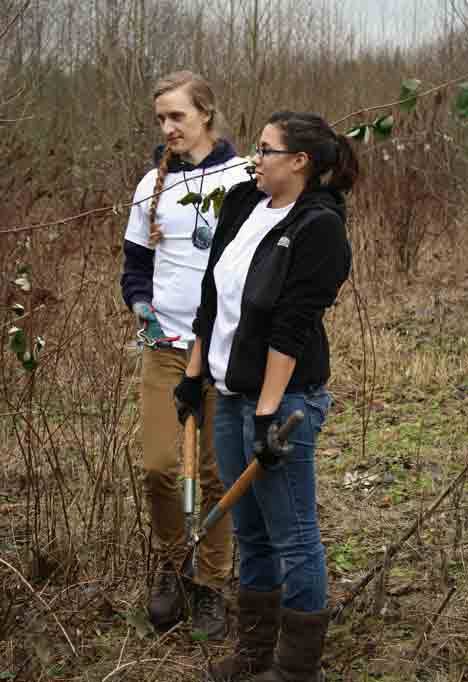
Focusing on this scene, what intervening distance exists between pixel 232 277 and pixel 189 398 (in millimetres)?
446

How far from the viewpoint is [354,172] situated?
2467 millimetres

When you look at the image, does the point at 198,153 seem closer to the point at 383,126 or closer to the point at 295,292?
the point at 295,292

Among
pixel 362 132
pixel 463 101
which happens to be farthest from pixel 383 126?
pixel 463 101

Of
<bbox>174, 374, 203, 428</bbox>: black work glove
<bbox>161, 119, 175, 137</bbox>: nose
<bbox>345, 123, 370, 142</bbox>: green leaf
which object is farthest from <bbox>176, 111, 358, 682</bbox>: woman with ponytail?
<bbox>161, 119, 175, 137</bbox>: nose

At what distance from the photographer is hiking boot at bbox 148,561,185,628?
3047 millimetres

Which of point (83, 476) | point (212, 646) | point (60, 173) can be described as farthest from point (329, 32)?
point (212, 646)

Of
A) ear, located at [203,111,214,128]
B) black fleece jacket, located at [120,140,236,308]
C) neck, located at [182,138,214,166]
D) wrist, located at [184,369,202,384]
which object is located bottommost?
wrist, located at [184,369,202,384]

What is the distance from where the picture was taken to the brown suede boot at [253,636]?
266cm

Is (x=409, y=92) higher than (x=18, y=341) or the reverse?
higher

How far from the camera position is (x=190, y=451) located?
8.55ft

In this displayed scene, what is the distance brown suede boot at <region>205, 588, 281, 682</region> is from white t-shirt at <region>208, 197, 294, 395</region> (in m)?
0.63

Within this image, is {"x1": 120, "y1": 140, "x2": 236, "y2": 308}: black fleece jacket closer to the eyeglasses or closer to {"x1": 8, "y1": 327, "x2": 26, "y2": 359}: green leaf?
the eyeglasses

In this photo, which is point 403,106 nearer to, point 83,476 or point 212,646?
point 212,646

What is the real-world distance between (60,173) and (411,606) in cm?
830
